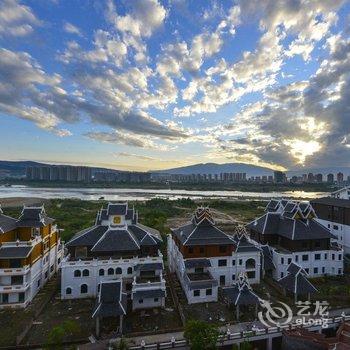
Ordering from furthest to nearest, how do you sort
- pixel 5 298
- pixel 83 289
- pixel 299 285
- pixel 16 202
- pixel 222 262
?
1. pixel 16 202
2. pixel 222 262
3. pixel 83 289
4. pixel 299 285
5. pixel 5 298

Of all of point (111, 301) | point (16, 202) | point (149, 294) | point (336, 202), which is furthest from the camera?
point (16, 202)

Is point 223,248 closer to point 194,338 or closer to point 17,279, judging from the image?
point 194,338

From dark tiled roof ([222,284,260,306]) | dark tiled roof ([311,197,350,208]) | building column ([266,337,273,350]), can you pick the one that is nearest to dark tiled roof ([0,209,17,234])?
dark tiled roof ([222,284,260,306])

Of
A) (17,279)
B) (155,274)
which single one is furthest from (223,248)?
(17,279)

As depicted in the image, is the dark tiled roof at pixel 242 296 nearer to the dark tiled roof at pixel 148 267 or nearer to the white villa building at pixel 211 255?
the white villa building at pixel 211 255

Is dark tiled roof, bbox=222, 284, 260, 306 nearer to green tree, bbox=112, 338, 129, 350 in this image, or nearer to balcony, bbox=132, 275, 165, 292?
balcony, bbox=132, 275, 165, 292

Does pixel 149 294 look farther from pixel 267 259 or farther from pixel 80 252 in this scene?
pixel 267 259

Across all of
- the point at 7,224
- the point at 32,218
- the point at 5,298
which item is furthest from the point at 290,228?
the point at 7,224
